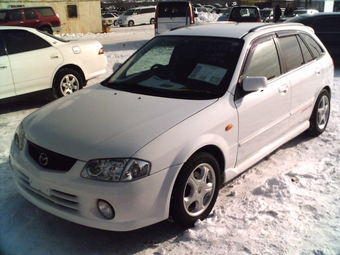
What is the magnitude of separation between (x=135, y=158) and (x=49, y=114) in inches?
48.5

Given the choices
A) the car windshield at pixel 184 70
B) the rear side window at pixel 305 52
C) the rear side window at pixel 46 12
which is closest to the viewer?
the car windshield at pixel 184 70

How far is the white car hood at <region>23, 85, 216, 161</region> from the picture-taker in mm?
2844

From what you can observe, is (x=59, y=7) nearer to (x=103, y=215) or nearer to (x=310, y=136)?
(x=310, y=136)

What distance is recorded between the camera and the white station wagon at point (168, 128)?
9.13 ft

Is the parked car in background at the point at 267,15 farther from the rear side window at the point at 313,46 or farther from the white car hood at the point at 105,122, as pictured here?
the white car hood at the point at 105,122

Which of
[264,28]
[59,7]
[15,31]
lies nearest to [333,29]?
[264,28]

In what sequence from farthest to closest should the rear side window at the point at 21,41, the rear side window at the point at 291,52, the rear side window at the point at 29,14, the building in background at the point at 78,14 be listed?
the building in background at the point at 78,14 → the rear side window at the point at 29,14 → the rear side window at the point at 21,41 → the rear side window at the point at 291,52

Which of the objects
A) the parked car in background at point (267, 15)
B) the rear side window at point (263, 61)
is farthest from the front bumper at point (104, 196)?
the parked car in background at point (267, 15)

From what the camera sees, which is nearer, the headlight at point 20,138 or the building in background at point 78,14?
the headlight at point 20,138

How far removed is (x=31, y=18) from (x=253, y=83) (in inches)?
727

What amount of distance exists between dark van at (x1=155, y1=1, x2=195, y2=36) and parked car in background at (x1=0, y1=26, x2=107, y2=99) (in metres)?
7.10

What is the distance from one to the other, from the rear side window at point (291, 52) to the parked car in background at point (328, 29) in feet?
22.1

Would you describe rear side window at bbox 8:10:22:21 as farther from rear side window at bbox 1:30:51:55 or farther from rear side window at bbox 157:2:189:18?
rear side window at bbox 1:30:51:55

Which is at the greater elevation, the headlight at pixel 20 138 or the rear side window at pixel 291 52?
the rear side window at pixel 291 52
